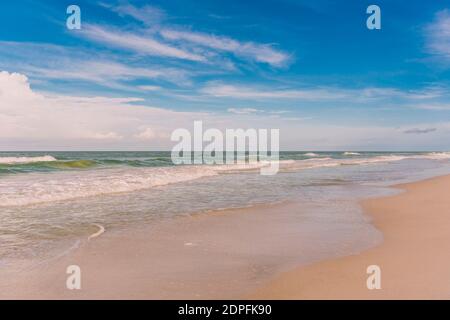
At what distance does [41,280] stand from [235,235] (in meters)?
3.62

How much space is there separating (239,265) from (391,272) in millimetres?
2046

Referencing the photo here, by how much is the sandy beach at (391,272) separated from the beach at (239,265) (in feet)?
0.04

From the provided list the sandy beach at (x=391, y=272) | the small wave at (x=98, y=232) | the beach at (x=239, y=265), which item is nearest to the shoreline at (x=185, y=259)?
the beach at (x=239, y=265)

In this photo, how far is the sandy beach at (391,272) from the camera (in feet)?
13.9

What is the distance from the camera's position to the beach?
14.1ft

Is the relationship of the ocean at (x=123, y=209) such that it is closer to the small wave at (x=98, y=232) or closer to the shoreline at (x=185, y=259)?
the small wave at (x=98, y=232)

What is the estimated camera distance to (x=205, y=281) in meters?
4.68

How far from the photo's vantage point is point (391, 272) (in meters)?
4.89

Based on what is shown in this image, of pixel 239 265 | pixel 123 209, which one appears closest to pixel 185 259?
pixel 239 265

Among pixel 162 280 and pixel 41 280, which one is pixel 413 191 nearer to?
pixel 162 280

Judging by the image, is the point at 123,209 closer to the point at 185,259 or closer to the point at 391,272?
the point at 185,259

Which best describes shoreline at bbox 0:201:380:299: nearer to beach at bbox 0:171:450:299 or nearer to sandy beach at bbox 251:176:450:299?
beach at bbox 0:171:450:299

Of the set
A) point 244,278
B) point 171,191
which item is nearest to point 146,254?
point 244,278

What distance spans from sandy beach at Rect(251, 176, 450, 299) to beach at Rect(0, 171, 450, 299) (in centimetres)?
1
